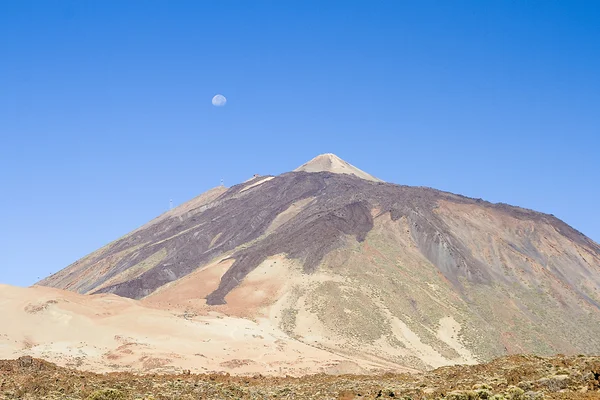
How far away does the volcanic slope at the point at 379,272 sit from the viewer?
79.1 metres

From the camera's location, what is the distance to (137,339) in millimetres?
62000

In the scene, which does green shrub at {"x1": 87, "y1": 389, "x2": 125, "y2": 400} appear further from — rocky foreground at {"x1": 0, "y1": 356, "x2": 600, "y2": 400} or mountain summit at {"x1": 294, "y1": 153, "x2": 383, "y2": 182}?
mountain summit at {"x1": 294, "y1": 153, "x2": 383, "y2": 182}

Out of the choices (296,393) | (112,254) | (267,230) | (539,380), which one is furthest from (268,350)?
(112,254)

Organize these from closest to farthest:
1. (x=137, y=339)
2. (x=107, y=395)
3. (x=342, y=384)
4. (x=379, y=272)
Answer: (x=107, y=395) → (x=342, y=384) → (x=137, y=339) → (x=379, y=272)

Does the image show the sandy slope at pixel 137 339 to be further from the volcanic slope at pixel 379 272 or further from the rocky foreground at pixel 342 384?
the rocky foreground at pixel 342 384

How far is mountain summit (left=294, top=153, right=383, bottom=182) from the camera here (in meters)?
180

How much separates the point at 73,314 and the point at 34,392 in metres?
42.7

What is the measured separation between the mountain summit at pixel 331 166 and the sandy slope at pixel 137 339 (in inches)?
4231

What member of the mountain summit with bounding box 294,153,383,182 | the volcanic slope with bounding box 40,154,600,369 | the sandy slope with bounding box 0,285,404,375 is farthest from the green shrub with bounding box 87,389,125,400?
the mountain summit with bounding box 294,153,383,182

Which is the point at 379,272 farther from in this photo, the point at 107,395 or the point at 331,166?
the point at 331,166

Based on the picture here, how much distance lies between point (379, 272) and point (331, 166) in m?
91.4

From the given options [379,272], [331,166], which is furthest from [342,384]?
[331,166]

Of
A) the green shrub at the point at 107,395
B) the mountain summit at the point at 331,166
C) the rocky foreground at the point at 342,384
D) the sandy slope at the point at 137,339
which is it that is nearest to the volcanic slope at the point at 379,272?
the sandy slope at the point at 137,339

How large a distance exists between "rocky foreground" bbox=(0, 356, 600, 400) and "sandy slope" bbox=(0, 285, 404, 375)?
2223cm
